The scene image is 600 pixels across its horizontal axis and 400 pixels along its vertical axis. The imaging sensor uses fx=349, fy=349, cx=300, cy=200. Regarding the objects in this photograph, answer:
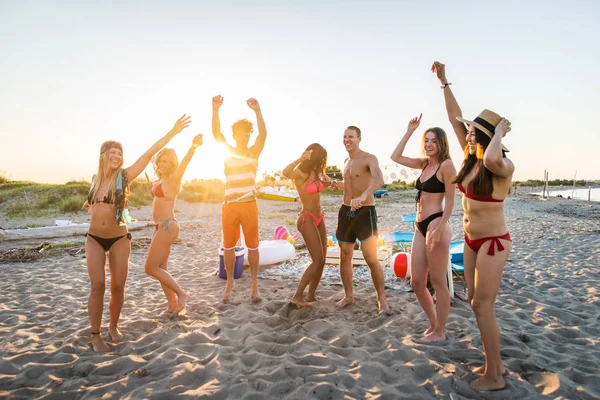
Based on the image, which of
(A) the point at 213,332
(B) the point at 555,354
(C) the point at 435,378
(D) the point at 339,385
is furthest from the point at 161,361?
(B) the point at 555,354

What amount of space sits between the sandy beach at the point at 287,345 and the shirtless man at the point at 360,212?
0.62m

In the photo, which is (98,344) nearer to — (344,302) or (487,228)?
(344,302)

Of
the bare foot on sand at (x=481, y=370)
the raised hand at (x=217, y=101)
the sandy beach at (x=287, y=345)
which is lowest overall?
the sandy beach at (x=287, y=345)

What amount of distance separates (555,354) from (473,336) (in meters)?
0.73

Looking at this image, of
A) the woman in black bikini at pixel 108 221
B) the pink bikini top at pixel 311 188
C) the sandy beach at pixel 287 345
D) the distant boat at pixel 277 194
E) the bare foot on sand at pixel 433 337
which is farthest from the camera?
the distant boat at pixel 277 194

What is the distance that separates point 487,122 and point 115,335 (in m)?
4.25

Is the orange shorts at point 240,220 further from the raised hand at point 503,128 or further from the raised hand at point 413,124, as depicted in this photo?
the raised hand at point 503,128

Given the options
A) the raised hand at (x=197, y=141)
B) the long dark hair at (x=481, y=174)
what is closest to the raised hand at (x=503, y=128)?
the long dark hair at (x=481, y=174)

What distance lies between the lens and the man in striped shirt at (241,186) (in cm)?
486

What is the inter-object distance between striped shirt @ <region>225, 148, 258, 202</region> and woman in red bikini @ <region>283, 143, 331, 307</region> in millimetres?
532

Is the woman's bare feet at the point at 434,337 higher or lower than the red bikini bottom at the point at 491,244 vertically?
lower

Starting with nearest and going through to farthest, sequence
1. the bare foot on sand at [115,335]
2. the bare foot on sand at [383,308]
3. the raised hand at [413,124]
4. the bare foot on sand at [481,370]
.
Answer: the bare foot on sand at [481,370]
the bare foot on sand at [115,335]
the raised hand at [413,124]
the bare foot on sand at [383,308]

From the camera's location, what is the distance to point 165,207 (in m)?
4.35

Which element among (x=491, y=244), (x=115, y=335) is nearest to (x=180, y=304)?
(x=115, y=335)
